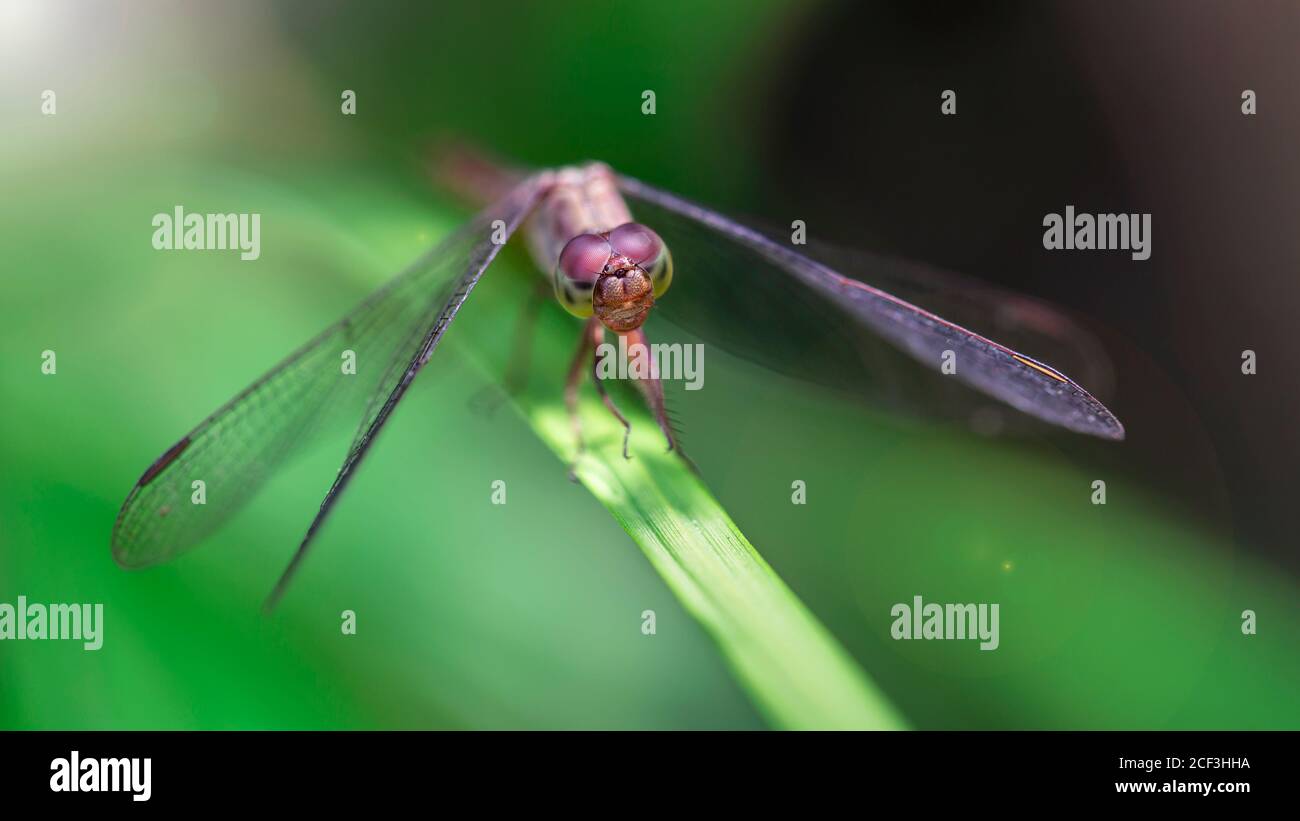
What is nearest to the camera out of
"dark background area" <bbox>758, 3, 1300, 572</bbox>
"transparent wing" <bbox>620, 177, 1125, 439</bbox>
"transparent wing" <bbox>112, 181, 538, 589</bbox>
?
"transparent wing" <bbox>112, 181, 538, 589</bbox>

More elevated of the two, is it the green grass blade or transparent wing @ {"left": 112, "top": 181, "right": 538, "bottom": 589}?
transparent wing @ {"left": 112, "top": 181, "right": 538, "bottom": 589}

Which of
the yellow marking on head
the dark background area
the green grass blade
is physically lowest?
the green grass blade

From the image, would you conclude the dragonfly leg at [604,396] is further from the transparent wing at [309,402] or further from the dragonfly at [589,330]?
the transparent wing at [309,402]

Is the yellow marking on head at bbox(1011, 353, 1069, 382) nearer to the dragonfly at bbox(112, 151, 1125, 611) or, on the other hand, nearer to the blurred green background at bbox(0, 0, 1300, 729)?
the dragonfly at bbox(112, 151, 1125, 611)

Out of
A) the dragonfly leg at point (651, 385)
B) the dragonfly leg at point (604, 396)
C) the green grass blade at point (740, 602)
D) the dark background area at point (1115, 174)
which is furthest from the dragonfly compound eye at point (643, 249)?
the dark background area at point (1115, 174)

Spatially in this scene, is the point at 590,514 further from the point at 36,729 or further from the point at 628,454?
the point at 36,729

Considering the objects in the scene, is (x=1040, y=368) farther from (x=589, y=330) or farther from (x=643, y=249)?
A: (x=589, y=330)

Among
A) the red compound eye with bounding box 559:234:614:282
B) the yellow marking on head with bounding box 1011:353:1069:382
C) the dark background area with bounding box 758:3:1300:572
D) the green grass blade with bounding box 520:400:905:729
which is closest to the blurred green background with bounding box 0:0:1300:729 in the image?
the dark background area with bounding box 758:3:1300:572

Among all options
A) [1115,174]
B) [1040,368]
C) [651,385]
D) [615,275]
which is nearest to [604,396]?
[651,385]
